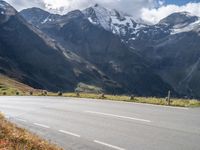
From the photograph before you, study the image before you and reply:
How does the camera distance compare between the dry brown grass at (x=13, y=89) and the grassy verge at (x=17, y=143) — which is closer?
the grassy verge at (x=17, y=143)

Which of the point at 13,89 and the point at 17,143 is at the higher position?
the point at 13,89

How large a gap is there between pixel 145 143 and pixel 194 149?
6.78ft

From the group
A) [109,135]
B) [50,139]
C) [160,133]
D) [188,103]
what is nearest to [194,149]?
[160,133]

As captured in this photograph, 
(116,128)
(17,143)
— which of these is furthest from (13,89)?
(17,143)

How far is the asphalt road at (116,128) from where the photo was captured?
1598cm

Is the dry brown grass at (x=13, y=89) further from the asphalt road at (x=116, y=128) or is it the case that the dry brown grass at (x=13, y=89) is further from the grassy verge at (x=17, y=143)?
the grassy verge at (x=17, y=143)

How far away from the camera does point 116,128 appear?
19656 millimetres

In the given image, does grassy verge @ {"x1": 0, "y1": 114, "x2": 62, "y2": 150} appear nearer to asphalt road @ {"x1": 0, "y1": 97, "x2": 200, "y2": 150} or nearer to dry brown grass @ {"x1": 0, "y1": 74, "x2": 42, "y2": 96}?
asphalt road @ {"x1": 0, "y1": 97, "x2": 200, "y2": 150}

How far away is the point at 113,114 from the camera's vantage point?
81.6ft

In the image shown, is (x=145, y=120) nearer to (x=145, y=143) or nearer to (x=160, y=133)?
(x=160, y=133)

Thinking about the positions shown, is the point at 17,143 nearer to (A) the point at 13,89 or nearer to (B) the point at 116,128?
(B) the point at 116,128

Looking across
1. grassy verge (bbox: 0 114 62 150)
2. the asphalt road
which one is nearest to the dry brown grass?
the asphalt road

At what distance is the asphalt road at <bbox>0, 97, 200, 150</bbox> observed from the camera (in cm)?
1598

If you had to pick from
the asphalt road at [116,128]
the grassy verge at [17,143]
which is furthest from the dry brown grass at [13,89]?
the grassy verge at [17,143]
